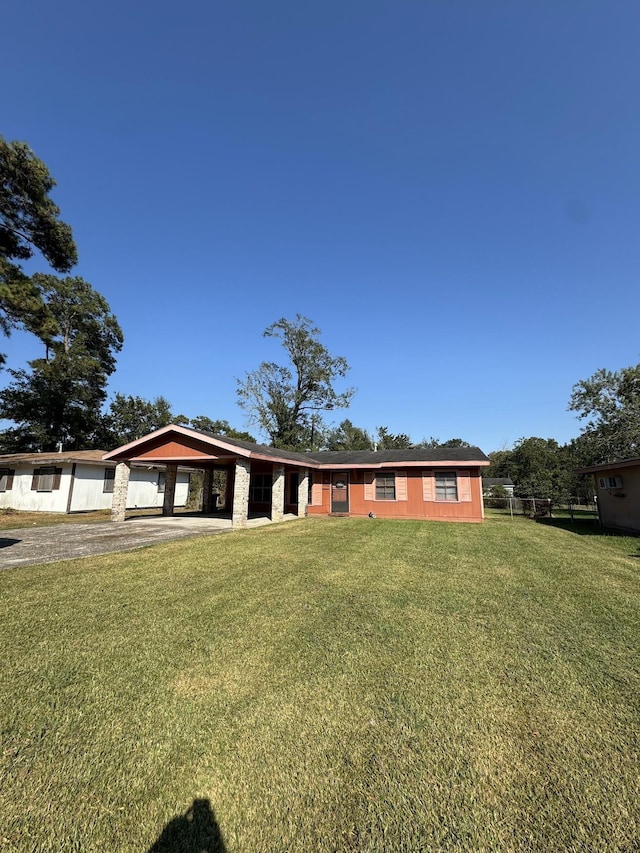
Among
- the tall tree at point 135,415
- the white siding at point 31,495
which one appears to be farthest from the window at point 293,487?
the tall tree at point 135,415

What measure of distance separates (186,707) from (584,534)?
601 inches

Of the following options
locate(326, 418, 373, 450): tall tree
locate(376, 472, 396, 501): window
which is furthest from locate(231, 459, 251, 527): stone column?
locate(326, 418, 373, 450): tall tree

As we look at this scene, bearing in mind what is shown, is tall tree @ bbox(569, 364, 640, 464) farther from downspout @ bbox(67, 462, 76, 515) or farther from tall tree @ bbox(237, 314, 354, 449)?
downspout @ bbox(67, 462, 76, 515)

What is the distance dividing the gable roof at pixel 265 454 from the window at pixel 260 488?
107 inches

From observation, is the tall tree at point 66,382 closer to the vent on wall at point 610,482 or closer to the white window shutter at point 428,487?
the white window shutter at point 428,487

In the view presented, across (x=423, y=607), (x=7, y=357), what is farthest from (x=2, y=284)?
(x=423, y=607)

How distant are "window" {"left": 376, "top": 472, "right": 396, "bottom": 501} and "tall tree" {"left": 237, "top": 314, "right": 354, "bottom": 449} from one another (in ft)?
54.2

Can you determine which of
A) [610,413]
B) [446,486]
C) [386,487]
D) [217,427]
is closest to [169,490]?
[386,487]

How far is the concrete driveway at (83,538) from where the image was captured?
8211 millimetres

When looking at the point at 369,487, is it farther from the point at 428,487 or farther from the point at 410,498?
the point at 428,487

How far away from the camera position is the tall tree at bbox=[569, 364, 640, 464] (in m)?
31.9

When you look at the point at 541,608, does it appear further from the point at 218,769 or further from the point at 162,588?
the point at 162,588

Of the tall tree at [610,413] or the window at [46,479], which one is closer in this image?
the window at [46,479]

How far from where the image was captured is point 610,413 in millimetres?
33750
